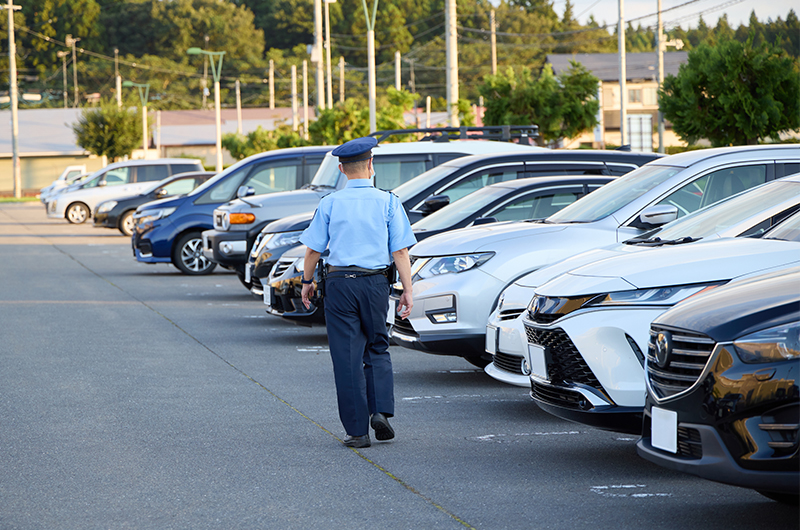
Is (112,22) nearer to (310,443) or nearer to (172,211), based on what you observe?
(172,211)

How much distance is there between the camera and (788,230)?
5648 millimetres

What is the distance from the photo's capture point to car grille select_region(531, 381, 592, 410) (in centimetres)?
538

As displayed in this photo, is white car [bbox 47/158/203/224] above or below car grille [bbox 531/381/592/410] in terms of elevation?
above

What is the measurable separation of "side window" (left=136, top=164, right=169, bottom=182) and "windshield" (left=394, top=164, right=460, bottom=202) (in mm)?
19595

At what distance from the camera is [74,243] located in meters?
25.5

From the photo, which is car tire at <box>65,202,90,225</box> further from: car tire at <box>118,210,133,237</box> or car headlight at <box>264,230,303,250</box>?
car headlight at <box>264,230,303,250</box>

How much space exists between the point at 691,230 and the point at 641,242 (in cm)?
39

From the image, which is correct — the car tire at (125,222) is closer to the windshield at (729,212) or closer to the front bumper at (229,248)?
the front bumper at (229,248)

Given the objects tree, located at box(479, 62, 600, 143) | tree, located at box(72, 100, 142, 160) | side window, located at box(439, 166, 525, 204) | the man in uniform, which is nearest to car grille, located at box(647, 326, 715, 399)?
the man in uniform

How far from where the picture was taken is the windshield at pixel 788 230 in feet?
18.2

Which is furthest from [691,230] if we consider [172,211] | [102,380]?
[172,211]

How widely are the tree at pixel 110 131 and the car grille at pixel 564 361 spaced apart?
2383 inches

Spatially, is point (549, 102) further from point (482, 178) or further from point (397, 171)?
point (482, 178)

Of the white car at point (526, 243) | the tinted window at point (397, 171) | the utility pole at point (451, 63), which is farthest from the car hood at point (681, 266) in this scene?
the utility pole at point (451, 63)
